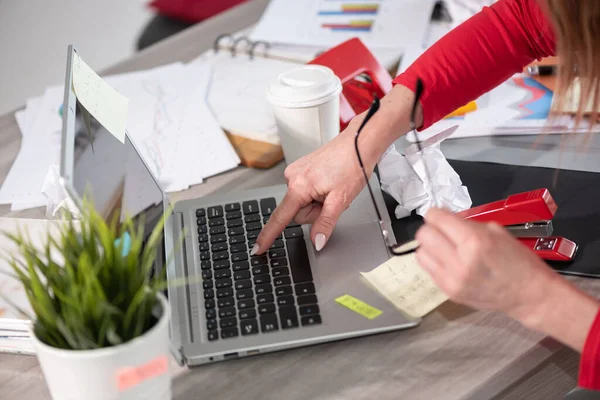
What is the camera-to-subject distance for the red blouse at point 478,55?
105 cm

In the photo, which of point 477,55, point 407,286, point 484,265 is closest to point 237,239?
point 407,286

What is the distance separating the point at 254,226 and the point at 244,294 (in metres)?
0.14

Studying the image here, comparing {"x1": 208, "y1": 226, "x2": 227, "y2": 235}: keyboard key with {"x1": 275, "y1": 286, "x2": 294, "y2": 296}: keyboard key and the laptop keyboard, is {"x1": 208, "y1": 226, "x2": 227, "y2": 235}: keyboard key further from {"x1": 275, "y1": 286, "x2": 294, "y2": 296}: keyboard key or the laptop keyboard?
{"x1": 275, "y1": 286, "x2": 294, "y2": 296}: keyboard key

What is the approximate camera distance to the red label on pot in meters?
0.64

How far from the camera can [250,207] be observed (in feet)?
3.25

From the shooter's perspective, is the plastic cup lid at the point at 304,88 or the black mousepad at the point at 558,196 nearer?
the black mousepad at the point at 558,196

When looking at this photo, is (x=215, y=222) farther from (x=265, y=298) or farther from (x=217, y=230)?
(x=265, y=298)

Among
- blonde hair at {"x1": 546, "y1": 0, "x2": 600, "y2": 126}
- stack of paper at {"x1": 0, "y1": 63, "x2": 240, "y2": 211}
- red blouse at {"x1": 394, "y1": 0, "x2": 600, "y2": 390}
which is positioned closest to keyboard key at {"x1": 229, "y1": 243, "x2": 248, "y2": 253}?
stack of paper at {"x1": 0, "y1": 63, "x2": 240, "y2": 211}

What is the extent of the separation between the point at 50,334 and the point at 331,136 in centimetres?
56

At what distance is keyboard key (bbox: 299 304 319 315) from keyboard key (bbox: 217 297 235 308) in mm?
83

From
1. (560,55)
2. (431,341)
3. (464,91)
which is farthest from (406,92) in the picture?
(431,341)

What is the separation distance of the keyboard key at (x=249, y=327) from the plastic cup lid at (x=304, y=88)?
1.23ft

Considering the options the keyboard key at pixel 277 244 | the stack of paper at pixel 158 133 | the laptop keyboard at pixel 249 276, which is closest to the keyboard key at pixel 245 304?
the laptop keyboard at pixel 249 276

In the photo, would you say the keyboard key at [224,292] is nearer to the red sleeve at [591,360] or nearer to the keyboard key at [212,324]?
the keyboard key at [212,324]
